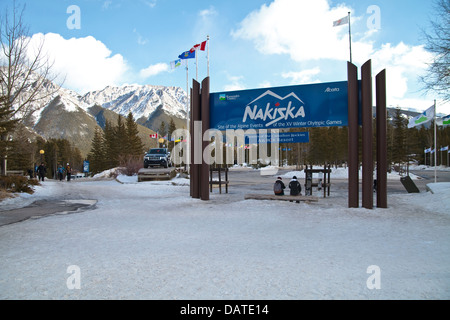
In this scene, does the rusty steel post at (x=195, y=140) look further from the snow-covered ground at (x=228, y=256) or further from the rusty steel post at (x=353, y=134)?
the rusty steel post at (x=353, y=134)

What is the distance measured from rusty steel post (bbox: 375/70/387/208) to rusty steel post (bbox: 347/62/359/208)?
66cm

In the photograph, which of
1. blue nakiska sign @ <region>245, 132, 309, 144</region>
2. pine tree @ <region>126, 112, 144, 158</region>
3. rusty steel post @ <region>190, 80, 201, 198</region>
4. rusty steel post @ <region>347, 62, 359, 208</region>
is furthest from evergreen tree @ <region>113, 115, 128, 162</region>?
rusty steel post @ <region>347, 62, 359, 208</region>

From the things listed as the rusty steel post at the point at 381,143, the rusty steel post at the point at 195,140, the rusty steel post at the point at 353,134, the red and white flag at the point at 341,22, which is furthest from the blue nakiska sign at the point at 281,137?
the red and white flag at the point at 341,22

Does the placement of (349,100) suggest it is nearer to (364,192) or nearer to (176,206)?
(364,192)

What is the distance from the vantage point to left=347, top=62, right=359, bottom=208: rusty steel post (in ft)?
34.6

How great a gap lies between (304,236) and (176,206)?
5.60m

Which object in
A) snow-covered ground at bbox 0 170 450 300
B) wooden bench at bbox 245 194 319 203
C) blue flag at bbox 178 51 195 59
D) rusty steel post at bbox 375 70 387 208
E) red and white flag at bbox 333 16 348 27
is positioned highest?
blue flag at bbox 178 51 195 59

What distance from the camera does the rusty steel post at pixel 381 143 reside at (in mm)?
10336

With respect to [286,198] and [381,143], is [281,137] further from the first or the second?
[381,143]

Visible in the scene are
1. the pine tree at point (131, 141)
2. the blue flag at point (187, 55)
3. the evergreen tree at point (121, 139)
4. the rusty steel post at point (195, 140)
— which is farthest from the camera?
the pine tree at point (131, 141)

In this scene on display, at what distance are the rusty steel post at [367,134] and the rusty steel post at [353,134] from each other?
23cm

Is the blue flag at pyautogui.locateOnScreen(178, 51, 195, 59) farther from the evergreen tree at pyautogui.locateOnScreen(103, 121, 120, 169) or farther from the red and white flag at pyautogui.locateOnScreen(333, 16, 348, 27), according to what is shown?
the evergreen tree at pyautogui.locateOnScreen(103, 121, 120, 169)
